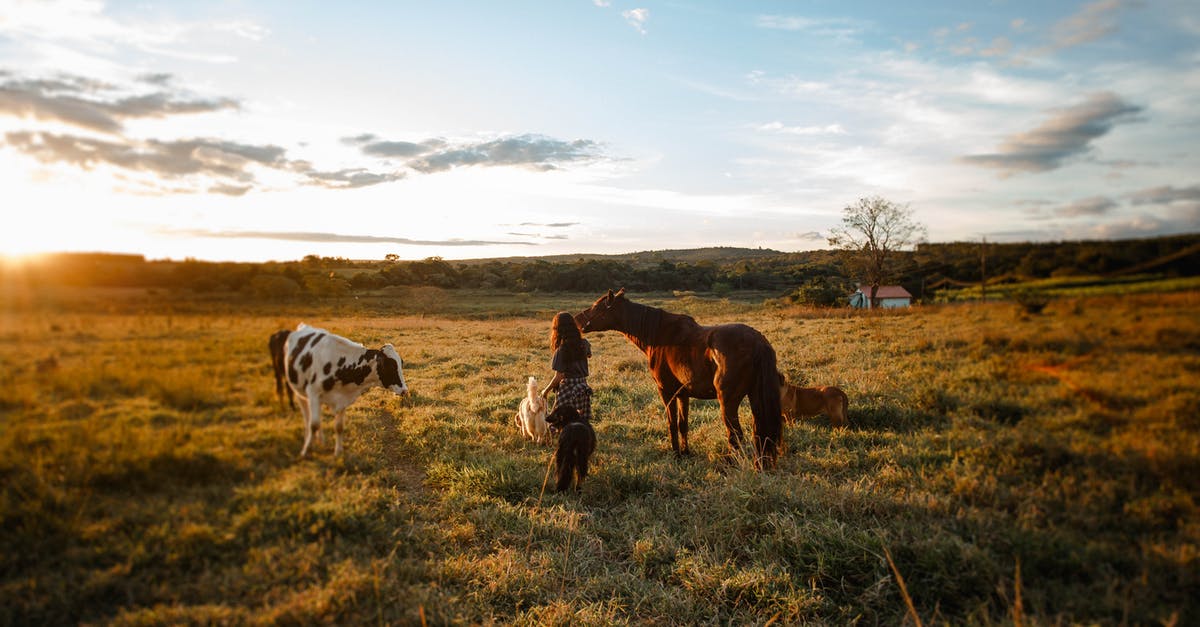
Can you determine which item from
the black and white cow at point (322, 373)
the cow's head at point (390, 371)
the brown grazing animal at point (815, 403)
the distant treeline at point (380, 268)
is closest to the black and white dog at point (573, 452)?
the cow's head at point (390, 371)

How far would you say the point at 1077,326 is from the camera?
2197 mm

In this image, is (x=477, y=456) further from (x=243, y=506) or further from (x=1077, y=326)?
(x=1077, y=326)

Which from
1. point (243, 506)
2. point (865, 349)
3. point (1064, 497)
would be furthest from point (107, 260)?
point (865, 349)

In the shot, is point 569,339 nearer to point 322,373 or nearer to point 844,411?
point 322,373

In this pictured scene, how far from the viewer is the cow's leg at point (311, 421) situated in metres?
2.44

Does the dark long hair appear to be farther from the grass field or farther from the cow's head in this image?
the cow's head

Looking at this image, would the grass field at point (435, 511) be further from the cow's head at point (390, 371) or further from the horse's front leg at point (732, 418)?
the horse's front leg at point (732, 418)

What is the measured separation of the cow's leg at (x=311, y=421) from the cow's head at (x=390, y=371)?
3.12 ft

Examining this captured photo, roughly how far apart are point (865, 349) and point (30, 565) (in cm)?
1365

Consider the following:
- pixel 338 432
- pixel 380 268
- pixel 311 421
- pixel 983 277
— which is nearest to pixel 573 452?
pixel 380 268

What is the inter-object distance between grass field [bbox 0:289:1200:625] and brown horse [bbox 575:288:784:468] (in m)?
2.23

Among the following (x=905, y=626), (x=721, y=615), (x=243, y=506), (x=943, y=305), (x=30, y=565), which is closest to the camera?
(x=30, y=565)

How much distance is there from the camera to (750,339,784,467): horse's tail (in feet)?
21.9

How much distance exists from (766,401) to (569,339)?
110 inches
